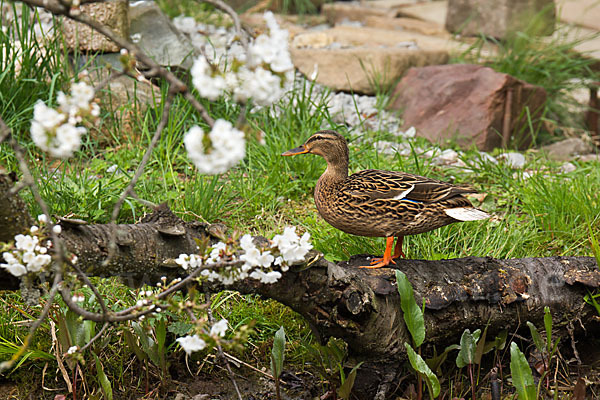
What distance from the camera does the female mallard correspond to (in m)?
2.76

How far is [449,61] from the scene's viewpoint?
6906 millimetres

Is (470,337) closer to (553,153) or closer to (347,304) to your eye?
(347,304)

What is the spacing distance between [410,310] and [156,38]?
3797 millimetres

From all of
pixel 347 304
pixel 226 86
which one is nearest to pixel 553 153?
pixel 347 304

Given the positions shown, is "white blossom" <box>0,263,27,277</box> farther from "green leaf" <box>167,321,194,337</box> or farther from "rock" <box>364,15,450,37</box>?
"rock" <box>364,15,450,37</box>

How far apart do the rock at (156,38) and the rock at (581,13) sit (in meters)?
5.95

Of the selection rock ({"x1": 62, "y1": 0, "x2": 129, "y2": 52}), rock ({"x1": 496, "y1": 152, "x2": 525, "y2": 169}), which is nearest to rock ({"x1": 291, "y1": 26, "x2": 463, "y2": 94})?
rock ({"x1": 496, "y1": 152, "x2": 525, "y2": 169})

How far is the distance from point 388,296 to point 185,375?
3.17 ft

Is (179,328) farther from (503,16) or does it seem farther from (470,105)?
(503,16)

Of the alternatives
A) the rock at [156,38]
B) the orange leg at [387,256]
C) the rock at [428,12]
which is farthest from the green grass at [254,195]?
the rock at [428,12]

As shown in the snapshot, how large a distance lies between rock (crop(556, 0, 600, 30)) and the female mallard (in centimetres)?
731

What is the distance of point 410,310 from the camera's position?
260cm

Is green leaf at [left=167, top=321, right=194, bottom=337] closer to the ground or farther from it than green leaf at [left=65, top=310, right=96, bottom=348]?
closer to the ground

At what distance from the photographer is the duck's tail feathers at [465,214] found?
2.74m
